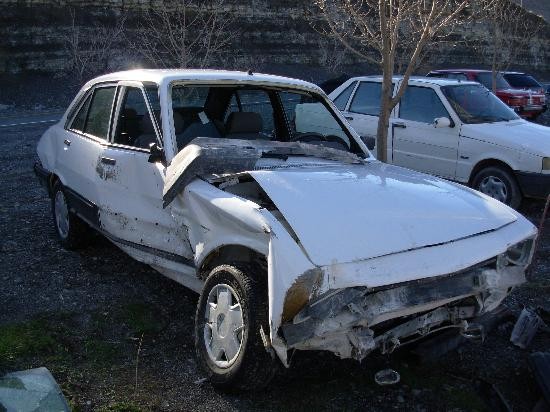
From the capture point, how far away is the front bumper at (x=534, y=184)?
7.25m

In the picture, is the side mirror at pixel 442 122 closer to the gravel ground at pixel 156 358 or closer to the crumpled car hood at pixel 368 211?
the gravel ground at pixel 156 358

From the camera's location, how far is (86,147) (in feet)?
17.5

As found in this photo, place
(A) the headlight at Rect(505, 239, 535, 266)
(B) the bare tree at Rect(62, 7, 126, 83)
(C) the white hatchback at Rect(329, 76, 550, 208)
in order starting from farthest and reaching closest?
(B) the bare tree at Rect(62, 7, 126, 83)
(C) the white hatchback at Rect(329, 76, 550, 208)
(A) the headlight at Rect(505, 239, 535, 266)

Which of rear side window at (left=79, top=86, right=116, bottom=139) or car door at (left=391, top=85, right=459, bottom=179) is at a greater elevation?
rear side window at (left=79, top=86, right=116, bottom=139)

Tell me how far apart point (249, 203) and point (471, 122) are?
5387 mm

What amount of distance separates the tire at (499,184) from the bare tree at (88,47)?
20645 mm

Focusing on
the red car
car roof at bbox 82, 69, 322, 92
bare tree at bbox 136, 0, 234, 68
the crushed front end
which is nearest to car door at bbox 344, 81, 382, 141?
car roof at bbox 82, 69, 322, 92

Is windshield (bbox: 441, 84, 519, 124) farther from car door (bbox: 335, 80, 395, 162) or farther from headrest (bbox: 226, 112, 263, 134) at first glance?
headrest (bbox: 226, 112, 263, 134)

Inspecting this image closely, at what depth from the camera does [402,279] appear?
3.12m

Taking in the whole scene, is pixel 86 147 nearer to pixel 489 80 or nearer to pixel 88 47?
pixel 489 80

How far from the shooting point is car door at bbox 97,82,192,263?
168 inches

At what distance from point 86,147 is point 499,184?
4863 mm

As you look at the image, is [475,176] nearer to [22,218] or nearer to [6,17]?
[22,218]

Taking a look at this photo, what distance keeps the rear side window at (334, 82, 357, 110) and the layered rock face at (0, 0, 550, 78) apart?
775 inches
